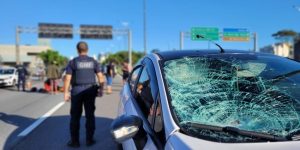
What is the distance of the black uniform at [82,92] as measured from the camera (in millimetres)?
6984

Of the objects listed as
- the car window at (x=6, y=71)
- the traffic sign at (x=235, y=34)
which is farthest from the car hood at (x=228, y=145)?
the traffic sign at (x=235, y=34)

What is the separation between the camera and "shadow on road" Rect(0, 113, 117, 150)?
7081 mm

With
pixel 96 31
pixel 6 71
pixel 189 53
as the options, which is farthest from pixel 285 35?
pixel 189 53

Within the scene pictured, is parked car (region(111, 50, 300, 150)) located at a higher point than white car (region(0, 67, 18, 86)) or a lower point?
higher

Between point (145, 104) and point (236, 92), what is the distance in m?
0.89

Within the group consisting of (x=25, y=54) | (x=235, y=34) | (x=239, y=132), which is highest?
(x=235, y=34)

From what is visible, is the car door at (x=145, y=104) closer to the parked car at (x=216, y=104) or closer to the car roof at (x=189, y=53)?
the parked car at (x=216, y=104)

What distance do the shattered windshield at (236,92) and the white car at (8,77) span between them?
80.2ft

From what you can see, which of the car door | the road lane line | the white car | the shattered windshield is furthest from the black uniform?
the white car

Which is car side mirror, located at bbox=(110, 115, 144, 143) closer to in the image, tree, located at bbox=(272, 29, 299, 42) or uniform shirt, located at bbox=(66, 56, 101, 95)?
uniform shirt, located at bbox=(66, 56, 101, 95)

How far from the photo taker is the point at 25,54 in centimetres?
12344

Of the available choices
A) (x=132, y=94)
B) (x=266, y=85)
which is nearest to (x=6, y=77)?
(x=132, y=94)

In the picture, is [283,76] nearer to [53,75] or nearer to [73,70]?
[73,70]

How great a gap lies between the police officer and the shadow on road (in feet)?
0.87
